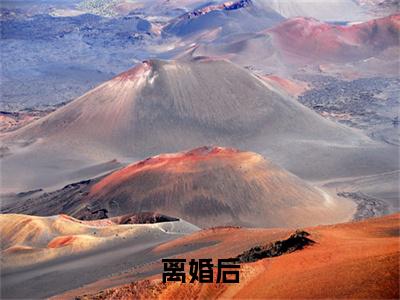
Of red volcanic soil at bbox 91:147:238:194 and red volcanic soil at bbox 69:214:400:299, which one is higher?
red volcanic soil at bbox 91:147:238:194

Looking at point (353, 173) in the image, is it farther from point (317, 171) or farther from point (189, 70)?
point (189, 70)

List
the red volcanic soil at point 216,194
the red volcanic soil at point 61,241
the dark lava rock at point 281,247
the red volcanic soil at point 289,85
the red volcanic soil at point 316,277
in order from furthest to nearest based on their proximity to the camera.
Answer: the red volcanic soil at point 289,85, the red volcanic soil at point 216,194, the red volcanic soil at point 61,241, the dark lava rock at point 281,247, the red volcanic soil at point 316,277

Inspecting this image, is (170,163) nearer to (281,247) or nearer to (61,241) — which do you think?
(61,241)

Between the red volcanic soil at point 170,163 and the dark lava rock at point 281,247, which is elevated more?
the red volcanic soil at point 170,163

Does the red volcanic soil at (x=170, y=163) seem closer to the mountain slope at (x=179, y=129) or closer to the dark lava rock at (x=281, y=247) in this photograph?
the mountain slope at (x=179, y=129)

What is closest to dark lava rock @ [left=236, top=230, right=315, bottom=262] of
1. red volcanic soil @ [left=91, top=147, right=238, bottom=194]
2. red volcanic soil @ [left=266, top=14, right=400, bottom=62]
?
red volcanic soil @ [left=91, top=147, right=238, bottom=194]

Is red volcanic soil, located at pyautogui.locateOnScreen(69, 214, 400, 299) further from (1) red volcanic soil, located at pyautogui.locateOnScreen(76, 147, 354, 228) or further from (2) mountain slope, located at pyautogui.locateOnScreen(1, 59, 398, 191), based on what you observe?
(2) mountain slope, located at pyautogui.locateOnScreen(1, 59, 398, 191)

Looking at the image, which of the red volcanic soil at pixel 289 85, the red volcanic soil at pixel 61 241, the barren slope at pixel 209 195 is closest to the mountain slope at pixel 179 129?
the barren slope at pixel 209 195

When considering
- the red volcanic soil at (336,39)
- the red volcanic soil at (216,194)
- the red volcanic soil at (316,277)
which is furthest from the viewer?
the red volcanic soil at (336,39)

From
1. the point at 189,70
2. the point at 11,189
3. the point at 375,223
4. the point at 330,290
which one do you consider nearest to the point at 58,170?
the point at 11,189
